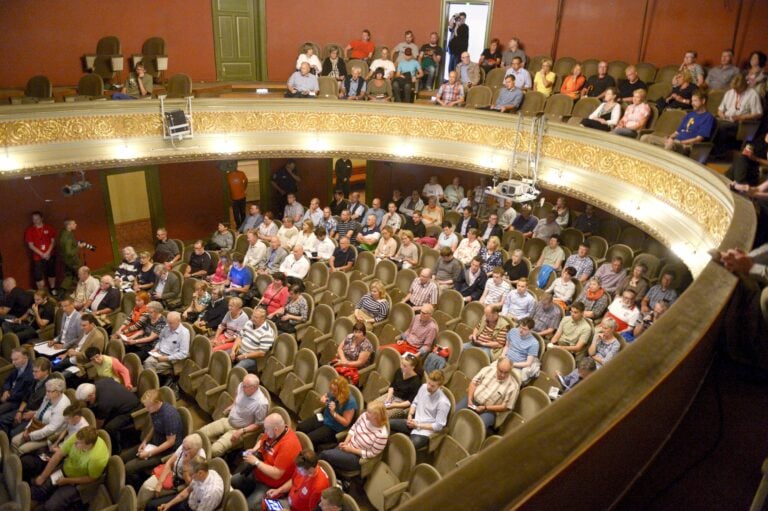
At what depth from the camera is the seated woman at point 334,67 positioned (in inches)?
428

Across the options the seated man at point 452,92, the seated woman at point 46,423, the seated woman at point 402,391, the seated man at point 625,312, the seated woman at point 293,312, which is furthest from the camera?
the seated man at point 452,92

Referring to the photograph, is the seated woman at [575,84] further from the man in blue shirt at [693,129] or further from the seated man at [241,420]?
the seated man at [241,420]

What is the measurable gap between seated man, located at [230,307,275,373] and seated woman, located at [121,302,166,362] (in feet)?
3.63

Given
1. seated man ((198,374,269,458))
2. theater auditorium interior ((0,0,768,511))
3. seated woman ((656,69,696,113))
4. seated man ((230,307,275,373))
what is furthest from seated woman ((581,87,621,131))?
seated man ((198,374,269,458))

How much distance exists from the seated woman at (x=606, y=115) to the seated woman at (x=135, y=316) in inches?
265

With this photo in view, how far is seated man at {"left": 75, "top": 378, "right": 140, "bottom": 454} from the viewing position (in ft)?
18.3

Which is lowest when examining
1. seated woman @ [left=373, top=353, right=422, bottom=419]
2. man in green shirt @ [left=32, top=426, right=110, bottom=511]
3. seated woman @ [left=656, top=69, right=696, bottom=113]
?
man in green shirt @ [left=32, top=426, right=110, bottom=511]

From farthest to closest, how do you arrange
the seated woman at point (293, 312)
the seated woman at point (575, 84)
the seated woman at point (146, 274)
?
the seated woman at point (575, 84)
the seated woman at point (146, 274)
the seated woman at point (293, 312)

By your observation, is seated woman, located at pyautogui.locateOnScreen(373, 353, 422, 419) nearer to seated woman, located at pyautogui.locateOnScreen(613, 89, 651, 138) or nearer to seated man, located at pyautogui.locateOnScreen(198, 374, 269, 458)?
seated man, located at pyautogui.locateOnScreen(198, 374, 269, 458)

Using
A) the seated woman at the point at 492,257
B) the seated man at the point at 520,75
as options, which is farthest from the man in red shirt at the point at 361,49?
the seated woman at the point at 492,257

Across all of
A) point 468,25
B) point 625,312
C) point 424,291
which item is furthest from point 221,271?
point 468,25

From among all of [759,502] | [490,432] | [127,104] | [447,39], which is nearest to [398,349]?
[490,432]

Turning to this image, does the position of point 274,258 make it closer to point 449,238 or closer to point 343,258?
point 343,258

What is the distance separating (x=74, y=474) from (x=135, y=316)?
9.03 feet
